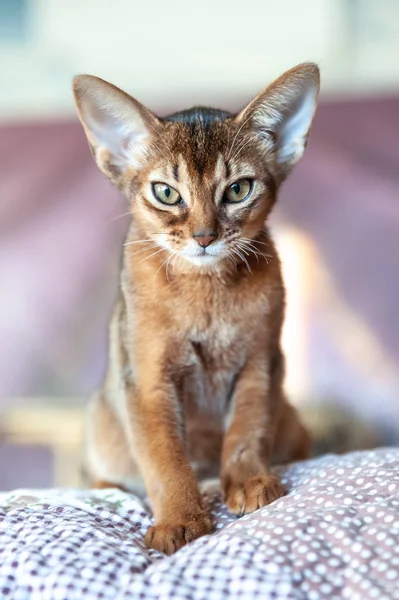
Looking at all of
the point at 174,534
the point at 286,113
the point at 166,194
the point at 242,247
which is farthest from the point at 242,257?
the point at 174,534

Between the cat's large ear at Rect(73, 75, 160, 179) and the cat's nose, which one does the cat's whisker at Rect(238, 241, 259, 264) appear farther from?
the cat's large ear at Rect(73, 75, 160, 179)

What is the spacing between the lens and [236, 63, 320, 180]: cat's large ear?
1038 millimetres

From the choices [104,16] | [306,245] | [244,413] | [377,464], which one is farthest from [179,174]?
[104,16]

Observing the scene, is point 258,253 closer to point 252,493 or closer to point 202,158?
point 202,158

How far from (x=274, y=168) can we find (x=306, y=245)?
0.80m

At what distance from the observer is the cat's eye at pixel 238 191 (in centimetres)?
102

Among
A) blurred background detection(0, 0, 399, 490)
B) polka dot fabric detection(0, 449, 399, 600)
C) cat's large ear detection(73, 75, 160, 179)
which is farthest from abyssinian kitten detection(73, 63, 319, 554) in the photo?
blurred background detection(0, 0, 399, 490)

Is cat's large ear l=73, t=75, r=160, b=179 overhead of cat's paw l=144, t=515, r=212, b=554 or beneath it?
overhead

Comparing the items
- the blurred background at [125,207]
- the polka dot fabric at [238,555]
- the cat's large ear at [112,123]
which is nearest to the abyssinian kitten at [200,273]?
the cat's large ear at [112,123]

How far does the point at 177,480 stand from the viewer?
0.96 meters

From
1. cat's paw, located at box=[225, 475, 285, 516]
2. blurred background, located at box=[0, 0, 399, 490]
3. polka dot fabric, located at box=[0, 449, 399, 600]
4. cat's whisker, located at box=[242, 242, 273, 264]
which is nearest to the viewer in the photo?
polka dot fabric, located at box=[0, 449, 399, 600]

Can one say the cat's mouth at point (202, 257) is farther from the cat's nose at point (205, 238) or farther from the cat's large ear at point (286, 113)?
the cat's large ear at point (286, 113)

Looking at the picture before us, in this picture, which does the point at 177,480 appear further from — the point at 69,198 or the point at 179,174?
the point at 69,198

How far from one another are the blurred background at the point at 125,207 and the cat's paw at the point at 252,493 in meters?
0.90
